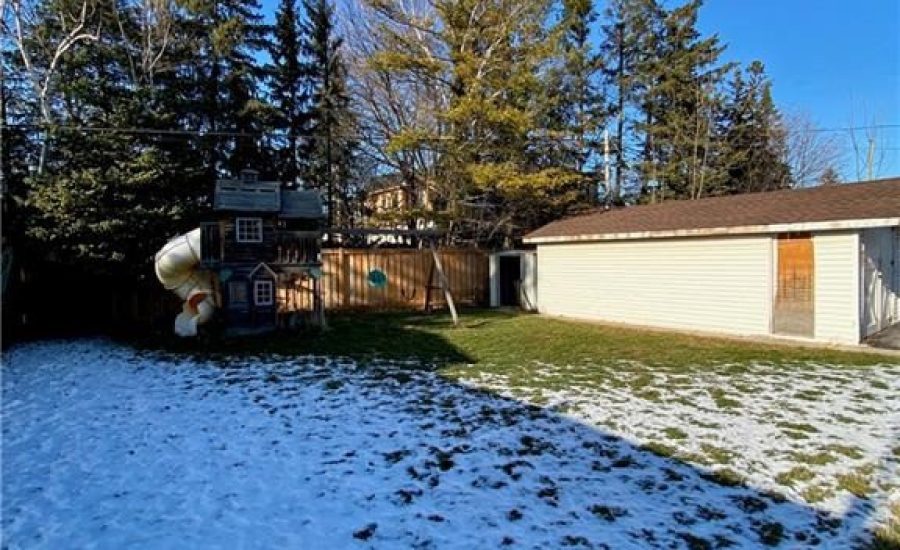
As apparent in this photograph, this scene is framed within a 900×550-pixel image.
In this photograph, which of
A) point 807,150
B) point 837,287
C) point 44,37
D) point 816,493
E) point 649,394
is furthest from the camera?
point 807,150

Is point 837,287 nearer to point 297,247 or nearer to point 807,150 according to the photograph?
point 297,247

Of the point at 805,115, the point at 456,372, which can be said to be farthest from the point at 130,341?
the point at 805,115

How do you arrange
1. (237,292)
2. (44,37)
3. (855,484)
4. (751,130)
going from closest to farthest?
(855,484) → (237,292) → (44,37) → (751,130)

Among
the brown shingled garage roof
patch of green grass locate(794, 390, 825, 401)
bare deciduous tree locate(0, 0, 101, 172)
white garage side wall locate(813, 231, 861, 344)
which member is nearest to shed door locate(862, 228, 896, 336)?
white garage side wall locate(813, 231, 861, 344)

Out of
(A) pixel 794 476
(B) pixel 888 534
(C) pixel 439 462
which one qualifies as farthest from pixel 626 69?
(B) pixel 888 534

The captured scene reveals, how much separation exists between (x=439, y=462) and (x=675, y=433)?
2183 mm

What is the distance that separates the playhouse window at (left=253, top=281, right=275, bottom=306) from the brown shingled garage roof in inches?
297

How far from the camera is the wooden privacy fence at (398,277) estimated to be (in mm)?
15344

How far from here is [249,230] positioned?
35.8 feet

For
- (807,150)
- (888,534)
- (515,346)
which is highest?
(807,150)

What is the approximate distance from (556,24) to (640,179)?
26.3ft

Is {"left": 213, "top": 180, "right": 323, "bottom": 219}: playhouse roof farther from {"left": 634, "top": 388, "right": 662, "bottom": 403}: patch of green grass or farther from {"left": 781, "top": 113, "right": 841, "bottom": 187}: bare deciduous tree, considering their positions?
{"left": 781, "top": 113, "right": 841, "bottom": 187}: bare deciduous tree

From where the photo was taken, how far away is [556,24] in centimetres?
1678

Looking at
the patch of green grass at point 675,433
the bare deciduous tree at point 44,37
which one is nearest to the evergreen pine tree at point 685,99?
the patch of green grass at point 675,433
